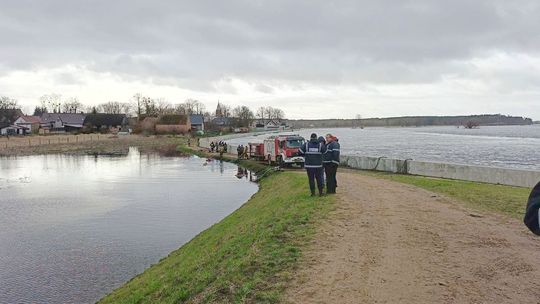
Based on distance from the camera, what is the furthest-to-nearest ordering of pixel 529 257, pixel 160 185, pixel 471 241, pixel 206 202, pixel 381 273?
pixel 160 185
pixel 206 202
pixel 471 241
pixel 529 257
pixel 381 273

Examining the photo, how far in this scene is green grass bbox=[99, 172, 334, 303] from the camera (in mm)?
7738

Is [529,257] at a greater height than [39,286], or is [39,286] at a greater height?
[529,257]

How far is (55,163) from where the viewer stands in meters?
51.8

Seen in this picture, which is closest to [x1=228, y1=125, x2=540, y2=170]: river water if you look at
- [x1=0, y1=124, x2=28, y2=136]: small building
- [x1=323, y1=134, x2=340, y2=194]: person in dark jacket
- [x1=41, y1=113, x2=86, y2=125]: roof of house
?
[x1=323, y1=134, x2=340, y2=194]: person in dark jacket

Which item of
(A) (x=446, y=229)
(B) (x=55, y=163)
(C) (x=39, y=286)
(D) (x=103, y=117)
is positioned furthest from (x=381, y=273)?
(D) (x=103, y=117)

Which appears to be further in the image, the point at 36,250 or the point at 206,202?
Answer: the point at 206,202

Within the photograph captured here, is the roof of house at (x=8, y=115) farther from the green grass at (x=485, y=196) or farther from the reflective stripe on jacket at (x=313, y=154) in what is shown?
the green grass at (x=485, y=196)

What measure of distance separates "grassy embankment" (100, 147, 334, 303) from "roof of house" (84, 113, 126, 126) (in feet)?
432

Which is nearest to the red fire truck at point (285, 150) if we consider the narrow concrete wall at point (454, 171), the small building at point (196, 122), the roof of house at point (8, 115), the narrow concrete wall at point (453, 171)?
the narrow concrete wall at point (453, 171)

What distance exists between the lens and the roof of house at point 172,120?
417 feet

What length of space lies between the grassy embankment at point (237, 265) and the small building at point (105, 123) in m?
125

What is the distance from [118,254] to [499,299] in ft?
39.1

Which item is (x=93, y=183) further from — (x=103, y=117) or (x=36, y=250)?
(x=103, y=117)

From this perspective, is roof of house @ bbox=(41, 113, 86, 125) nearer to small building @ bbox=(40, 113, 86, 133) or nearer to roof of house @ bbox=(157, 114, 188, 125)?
small building @ bbox=(40, 113, 86, 133)
